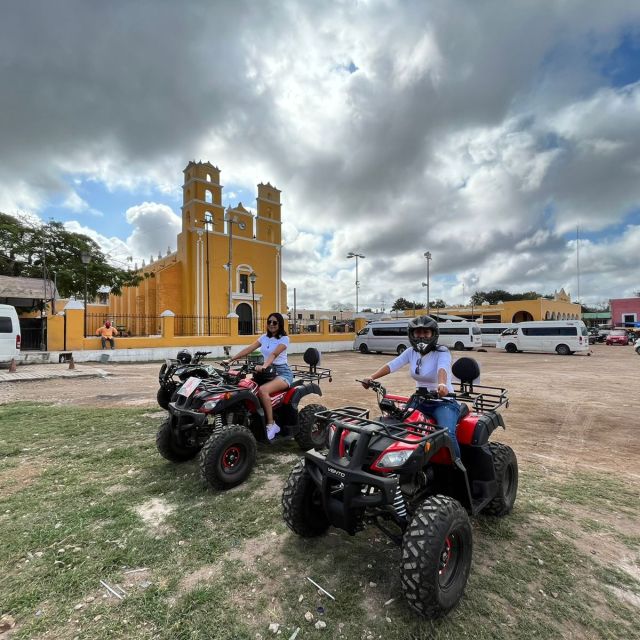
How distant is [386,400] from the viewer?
292 centimetres

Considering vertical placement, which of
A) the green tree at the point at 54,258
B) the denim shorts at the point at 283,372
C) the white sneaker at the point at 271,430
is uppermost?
the green tree at the point at 54,258

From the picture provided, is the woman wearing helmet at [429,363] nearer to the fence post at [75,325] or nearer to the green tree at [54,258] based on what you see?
the fence post at [75,325]

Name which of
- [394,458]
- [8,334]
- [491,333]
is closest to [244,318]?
[491,333]

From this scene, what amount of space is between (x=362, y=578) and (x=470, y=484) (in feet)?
3.41

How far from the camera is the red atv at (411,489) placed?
1905 millimetres

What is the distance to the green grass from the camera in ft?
6.31

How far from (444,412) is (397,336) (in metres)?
20.5

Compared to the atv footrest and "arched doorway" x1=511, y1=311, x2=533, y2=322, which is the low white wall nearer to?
the atv footrest

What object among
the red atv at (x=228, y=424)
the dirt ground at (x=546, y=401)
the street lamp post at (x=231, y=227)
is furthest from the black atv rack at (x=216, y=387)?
the street lamp post at (x=231, y=227)

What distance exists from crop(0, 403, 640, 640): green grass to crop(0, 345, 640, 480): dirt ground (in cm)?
99

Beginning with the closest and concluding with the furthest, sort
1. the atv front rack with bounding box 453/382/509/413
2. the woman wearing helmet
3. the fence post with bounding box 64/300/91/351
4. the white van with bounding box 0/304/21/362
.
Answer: the woman wearing helmet
the atv front rack with bounding box 453/382/509/413
the white van with bounding box 0/304/21/362
the fence post with bounding box 64/300/91/351

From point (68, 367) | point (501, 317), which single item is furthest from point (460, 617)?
point (501, 317)

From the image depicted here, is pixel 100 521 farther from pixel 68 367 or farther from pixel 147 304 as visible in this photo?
pixel 147 304

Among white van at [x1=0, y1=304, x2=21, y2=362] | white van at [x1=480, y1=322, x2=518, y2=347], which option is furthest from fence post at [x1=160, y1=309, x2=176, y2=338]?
white van at [x1=480, y1=322, x2=518, y2=347]
